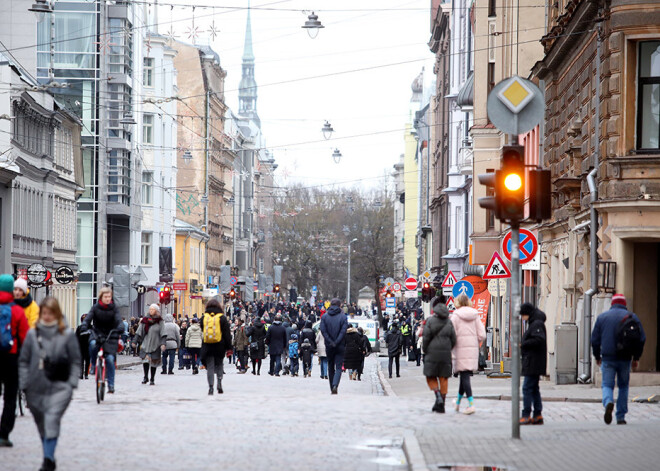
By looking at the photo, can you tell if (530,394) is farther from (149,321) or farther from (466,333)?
(149,321)

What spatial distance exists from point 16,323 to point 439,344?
20.6 ft

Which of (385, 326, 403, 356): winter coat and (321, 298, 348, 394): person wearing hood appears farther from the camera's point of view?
(385, 326, 403, 356): winter coat

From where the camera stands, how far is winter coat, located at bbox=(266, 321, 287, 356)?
35375mm

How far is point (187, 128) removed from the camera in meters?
91.9

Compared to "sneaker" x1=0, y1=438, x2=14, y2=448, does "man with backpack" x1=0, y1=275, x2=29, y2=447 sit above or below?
above

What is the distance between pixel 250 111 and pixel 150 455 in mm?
187125

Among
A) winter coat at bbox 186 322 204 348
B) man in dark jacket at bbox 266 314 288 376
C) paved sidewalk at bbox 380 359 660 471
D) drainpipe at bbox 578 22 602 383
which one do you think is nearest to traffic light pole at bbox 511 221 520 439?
paved sidewalk at bbox 380 359 660 471

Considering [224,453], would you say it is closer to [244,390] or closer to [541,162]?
[244,390]

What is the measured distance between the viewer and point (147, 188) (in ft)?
250

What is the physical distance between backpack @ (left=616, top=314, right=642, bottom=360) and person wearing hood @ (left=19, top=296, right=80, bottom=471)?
23.7 feet

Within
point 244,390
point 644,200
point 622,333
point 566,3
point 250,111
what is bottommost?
point 244,390

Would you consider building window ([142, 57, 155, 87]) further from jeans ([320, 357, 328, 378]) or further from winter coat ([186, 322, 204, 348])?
jeans ([320, 357, 328, 378])

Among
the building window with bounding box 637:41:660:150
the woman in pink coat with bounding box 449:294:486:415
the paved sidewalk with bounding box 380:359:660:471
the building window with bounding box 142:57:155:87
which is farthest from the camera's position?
the building window with bounding box 142:57:155:87

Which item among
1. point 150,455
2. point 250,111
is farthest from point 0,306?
point 250,111
